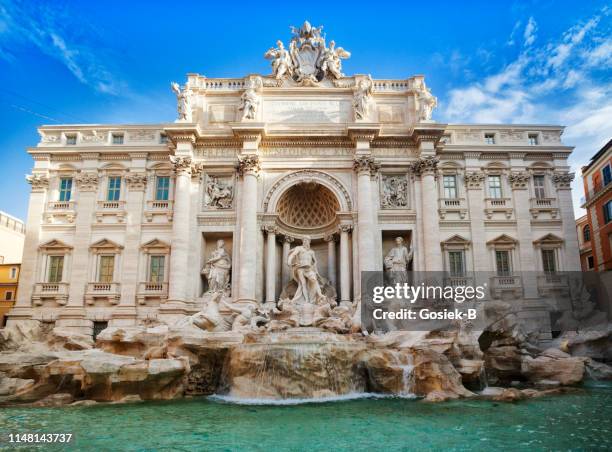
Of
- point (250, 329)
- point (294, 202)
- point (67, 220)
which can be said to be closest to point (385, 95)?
point (294, 202)

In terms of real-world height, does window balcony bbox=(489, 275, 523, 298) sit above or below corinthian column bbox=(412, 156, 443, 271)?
below

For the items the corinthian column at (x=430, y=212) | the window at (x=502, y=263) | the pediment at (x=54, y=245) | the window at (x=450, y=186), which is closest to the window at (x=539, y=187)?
the window at (x=502, y=263)

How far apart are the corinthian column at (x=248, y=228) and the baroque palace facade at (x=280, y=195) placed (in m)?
0.08

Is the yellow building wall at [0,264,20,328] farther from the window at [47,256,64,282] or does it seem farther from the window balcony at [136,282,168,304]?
the window balcony at [136,282,168,304]

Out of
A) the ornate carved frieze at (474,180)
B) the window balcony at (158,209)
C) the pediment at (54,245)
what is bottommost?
the pediment at (54,245)

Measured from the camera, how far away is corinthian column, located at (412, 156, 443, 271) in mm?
22766

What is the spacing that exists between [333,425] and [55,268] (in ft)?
64.5

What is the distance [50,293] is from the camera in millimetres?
23547

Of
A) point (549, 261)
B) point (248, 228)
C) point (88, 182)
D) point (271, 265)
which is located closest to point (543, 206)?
point (549, 261)

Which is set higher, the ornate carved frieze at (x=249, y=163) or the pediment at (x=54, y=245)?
the ornate carved frieze at (x=249, y=163)

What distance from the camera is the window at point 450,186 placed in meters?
25.4

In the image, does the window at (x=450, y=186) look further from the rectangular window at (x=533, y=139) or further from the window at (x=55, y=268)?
the window at (x=55, y=268)

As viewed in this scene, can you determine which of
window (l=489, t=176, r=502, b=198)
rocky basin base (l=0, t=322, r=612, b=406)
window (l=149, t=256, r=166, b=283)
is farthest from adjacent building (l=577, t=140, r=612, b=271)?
window (l=149, t=256, r=166, b=283)

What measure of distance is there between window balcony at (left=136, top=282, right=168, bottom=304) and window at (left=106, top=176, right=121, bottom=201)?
5261 millimetres
